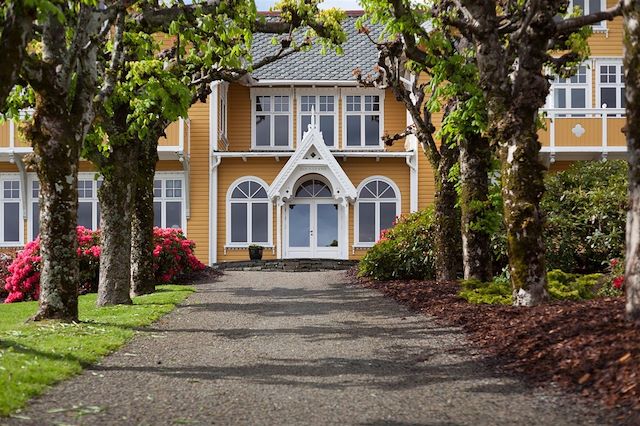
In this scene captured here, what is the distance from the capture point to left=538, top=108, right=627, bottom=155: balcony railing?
1000 inches

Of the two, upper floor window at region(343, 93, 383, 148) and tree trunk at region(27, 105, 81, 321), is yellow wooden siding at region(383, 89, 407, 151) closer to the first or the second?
upper floor window at region(343, 93, 383, 148)

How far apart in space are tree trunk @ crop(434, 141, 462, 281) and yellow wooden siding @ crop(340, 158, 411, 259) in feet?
35.0

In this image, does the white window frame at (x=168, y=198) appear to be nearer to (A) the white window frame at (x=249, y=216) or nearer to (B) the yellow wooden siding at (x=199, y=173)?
(B) the yellow wooden siding at (x=199, y=173)

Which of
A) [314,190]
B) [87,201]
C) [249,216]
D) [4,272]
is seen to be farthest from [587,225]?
[87,201]

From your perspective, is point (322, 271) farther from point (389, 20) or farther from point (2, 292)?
point (389, 20)

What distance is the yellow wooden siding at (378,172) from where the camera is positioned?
27.7 metres

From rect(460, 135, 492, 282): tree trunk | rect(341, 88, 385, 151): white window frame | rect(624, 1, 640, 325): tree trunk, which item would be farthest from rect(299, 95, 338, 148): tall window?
rect(624, 1, 640, 325): tree trunk

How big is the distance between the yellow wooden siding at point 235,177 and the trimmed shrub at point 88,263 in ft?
17.2

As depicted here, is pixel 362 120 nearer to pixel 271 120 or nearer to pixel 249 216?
pixel 271 120

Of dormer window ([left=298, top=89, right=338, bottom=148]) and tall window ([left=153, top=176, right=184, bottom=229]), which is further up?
dormer window ([left=298, top=89, right=338, bottom=148])

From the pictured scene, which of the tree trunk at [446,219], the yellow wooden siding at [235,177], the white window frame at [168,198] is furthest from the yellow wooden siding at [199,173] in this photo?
the tree trunk at [446,219]

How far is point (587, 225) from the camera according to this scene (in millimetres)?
17656

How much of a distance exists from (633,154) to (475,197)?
692 centimetres

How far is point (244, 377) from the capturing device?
7168mm
